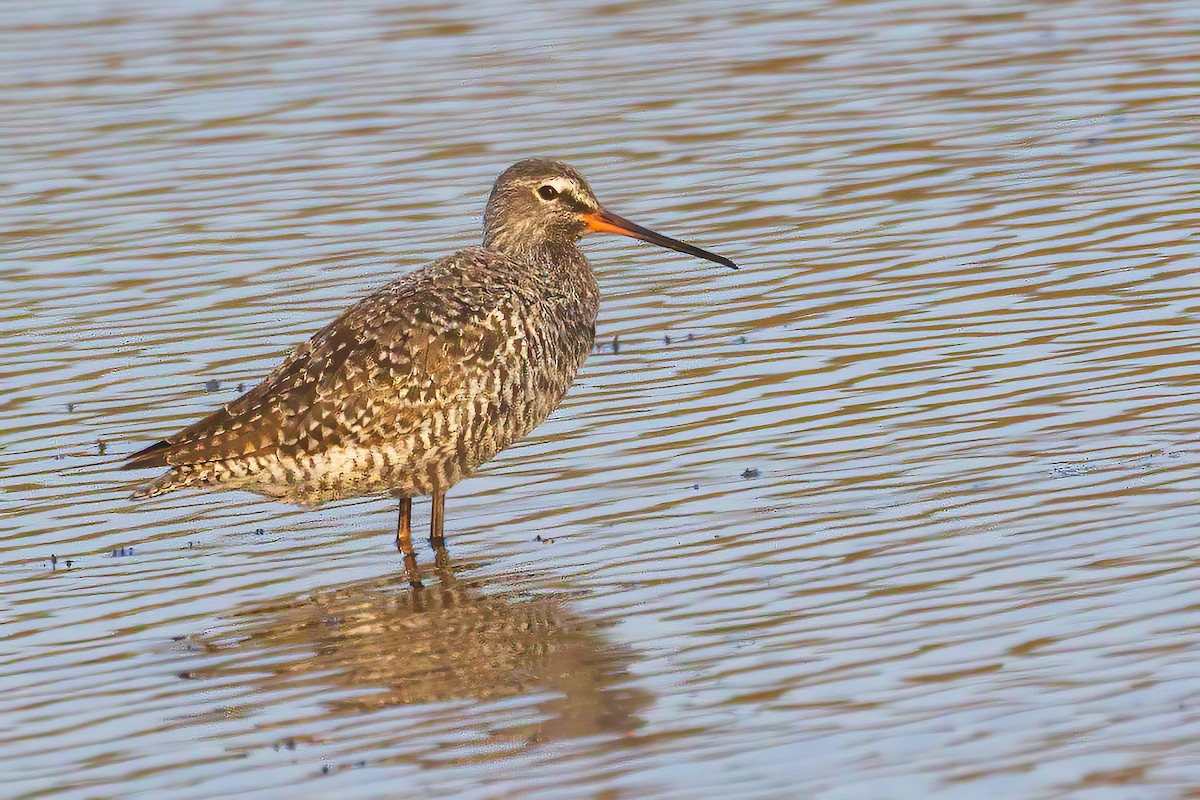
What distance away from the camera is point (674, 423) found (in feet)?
38.0

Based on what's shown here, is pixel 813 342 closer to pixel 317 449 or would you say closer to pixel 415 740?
pixel 317 449

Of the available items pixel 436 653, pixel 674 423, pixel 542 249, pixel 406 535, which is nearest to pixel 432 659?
pixel 436 653

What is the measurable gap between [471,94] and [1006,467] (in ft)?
32.4

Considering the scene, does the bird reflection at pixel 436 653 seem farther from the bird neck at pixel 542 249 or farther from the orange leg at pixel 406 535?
the bird neck at pixel 542 249

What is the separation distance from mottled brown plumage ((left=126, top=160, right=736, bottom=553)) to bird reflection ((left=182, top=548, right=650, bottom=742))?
59 cm

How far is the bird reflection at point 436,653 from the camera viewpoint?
812 centimetres

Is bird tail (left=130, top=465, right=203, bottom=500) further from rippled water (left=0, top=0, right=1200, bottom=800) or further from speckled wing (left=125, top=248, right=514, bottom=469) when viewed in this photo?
rippled water (left=0, top=0, right=1200, bottom=800)

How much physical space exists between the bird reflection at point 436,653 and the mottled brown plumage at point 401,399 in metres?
0.59

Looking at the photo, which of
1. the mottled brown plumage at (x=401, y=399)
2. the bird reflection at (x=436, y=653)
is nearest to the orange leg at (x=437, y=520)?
the mottled brown plumage at (x=401, y=399)

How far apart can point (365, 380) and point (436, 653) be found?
69.3 inches

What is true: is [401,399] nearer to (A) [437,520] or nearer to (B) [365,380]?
(B) [365,380]

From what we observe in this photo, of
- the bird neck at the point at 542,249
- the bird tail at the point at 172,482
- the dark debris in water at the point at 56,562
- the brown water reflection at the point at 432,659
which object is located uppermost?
the bird neck at the point at 542,249

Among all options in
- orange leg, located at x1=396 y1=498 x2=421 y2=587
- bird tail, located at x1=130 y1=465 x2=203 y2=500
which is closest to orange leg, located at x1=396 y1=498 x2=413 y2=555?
orange leg, located at x1=396 y1=498 x2=421 y2=587

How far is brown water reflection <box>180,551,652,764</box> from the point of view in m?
7.85
